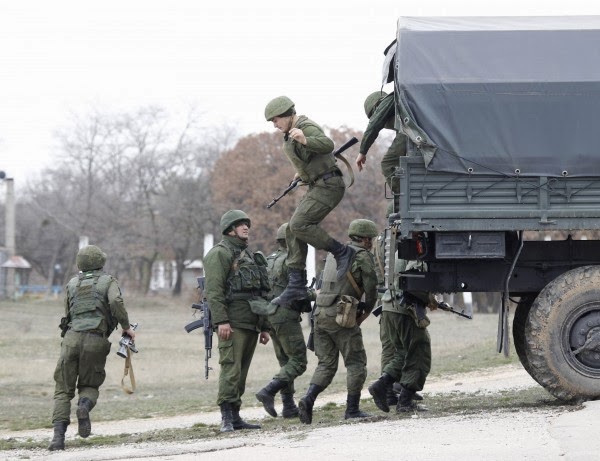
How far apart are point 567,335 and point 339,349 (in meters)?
2.23

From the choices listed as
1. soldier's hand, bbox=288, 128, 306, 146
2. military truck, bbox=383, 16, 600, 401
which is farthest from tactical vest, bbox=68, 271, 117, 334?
military truck, bbox=383, 16, 600, 401

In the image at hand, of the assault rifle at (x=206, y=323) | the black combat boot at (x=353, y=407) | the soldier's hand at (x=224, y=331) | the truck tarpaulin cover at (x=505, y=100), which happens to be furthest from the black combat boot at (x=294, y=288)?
the truck tarpaulin cover at (x=505, y=100)

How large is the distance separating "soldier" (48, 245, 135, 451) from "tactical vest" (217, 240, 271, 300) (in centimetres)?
109

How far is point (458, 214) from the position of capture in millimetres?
9953

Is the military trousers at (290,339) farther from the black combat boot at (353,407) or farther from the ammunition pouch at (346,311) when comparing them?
the ammunition pouch at (346,311)

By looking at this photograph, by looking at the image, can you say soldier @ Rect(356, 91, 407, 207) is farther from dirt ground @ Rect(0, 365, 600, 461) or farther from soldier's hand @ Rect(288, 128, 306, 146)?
dirt ground @ Rect(0, 365, 600, 461)

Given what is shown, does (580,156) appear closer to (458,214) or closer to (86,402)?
(458,214)

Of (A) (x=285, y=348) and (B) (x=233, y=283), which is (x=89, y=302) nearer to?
(B) (x=233, y=283)

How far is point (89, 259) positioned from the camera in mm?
11797

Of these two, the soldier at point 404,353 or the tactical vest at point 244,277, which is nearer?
the tactical vest at point 244,277

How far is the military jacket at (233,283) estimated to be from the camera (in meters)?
11.3

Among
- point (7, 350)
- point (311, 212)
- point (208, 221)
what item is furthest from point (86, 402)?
point (208, 221)

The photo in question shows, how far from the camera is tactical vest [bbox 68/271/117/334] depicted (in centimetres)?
1159

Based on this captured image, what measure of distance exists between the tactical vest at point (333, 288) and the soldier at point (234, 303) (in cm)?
60
